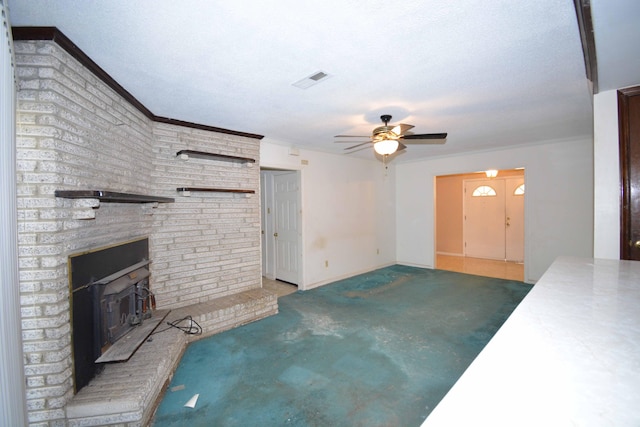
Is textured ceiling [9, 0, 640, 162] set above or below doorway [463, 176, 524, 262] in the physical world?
above

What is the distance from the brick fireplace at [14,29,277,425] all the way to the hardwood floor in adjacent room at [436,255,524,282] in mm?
4578

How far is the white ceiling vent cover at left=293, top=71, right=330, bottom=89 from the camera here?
2.26 metres

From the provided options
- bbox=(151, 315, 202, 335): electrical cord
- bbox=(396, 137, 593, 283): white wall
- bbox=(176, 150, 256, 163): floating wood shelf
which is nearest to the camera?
bbox=(151, 315, 202, 335): electrical cord

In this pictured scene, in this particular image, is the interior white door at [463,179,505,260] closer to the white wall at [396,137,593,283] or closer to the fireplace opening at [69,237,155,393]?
the white wall at [396,137,593,283]

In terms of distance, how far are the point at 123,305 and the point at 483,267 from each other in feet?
22.4

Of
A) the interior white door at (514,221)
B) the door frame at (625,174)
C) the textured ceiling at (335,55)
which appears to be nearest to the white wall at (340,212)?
the textured ceiling at (335,55)

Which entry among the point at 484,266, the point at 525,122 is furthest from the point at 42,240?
the point at 484,266

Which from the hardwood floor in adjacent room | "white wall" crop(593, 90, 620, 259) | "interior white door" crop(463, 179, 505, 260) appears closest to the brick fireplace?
"white wall" crop(593, 90, 620, 259)

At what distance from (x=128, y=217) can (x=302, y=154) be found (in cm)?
285

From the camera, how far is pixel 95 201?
1881 mm

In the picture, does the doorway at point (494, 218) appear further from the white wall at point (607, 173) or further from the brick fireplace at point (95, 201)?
the brick fireplace at point (95, 201)

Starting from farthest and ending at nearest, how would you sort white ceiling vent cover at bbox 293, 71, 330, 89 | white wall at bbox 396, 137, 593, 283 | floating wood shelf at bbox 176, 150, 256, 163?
white wall at bbox 396, 137, 593, 283, floating wood shelf at bbox 176, 150, 256, 163, white ceiling vent cover at bbox 293, 71, 330, 89

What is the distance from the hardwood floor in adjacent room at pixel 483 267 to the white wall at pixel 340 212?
142 centimetres

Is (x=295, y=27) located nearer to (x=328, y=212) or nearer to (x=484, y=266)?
(x=328, y=212)
